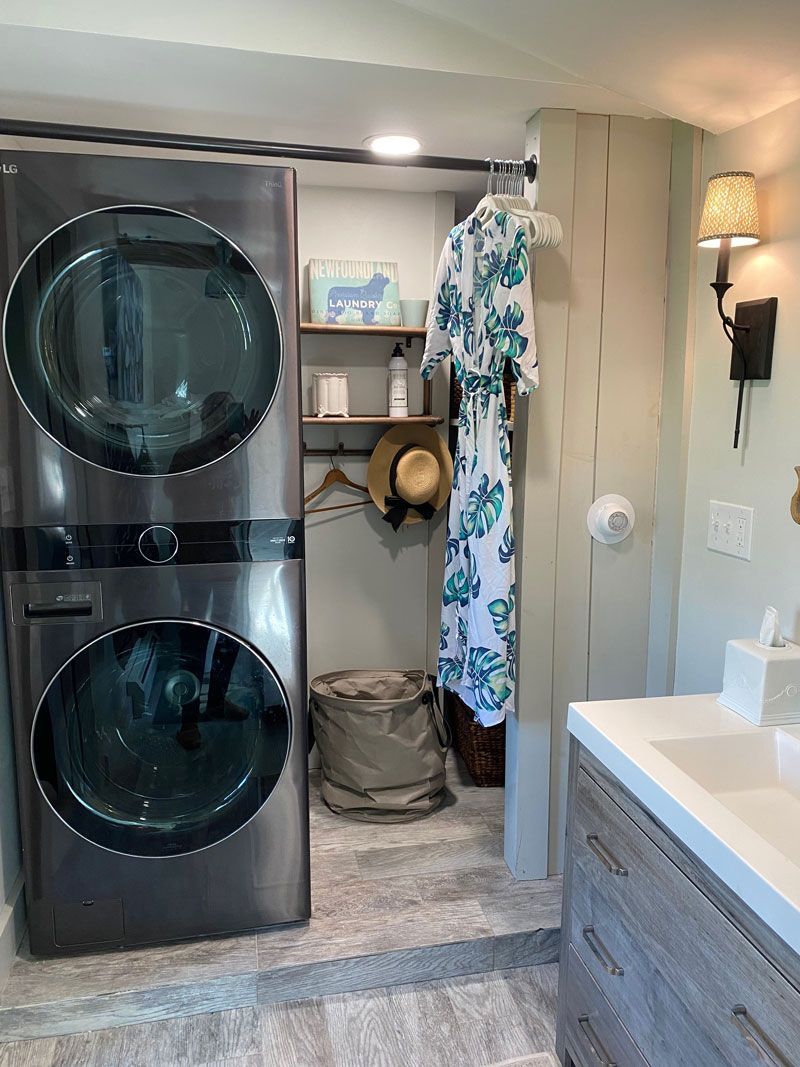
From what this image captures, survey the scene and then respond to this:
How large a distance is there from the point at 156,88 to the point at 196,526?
3.32 ft

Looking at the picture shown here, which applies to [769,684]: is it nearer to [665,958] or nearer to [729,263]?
[665,958]

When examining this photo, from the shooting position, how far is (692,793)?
4.13 ft

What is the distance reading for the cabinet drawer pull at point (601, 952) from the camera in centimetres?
146

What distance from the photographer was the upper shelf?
253 centimetres

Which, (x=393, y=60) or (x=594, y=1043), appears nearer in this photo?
(x=594, y=1043)

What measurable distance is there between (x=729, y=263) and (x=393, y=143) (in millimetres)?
987

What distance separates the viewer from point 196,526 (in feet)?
5.95

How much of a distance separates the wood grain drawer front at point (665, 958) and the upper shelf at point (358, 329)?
1.57m

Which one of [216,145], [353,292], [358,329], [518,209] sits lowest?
[358,329]

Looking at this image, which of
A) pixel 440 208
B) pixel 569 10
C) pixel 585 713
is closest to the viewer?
pixel 569 10

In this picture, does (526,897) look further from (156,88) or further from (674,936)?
(156,88)

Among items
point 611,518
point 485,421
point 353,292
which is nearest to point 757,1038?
point 611,518

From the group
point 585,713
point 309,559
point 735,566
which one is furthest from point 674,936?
point 309,559

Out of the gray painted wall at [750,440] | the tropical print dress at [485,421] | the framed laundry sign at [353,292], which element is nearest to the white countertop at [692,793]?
the gray painted wall at [750,440]
